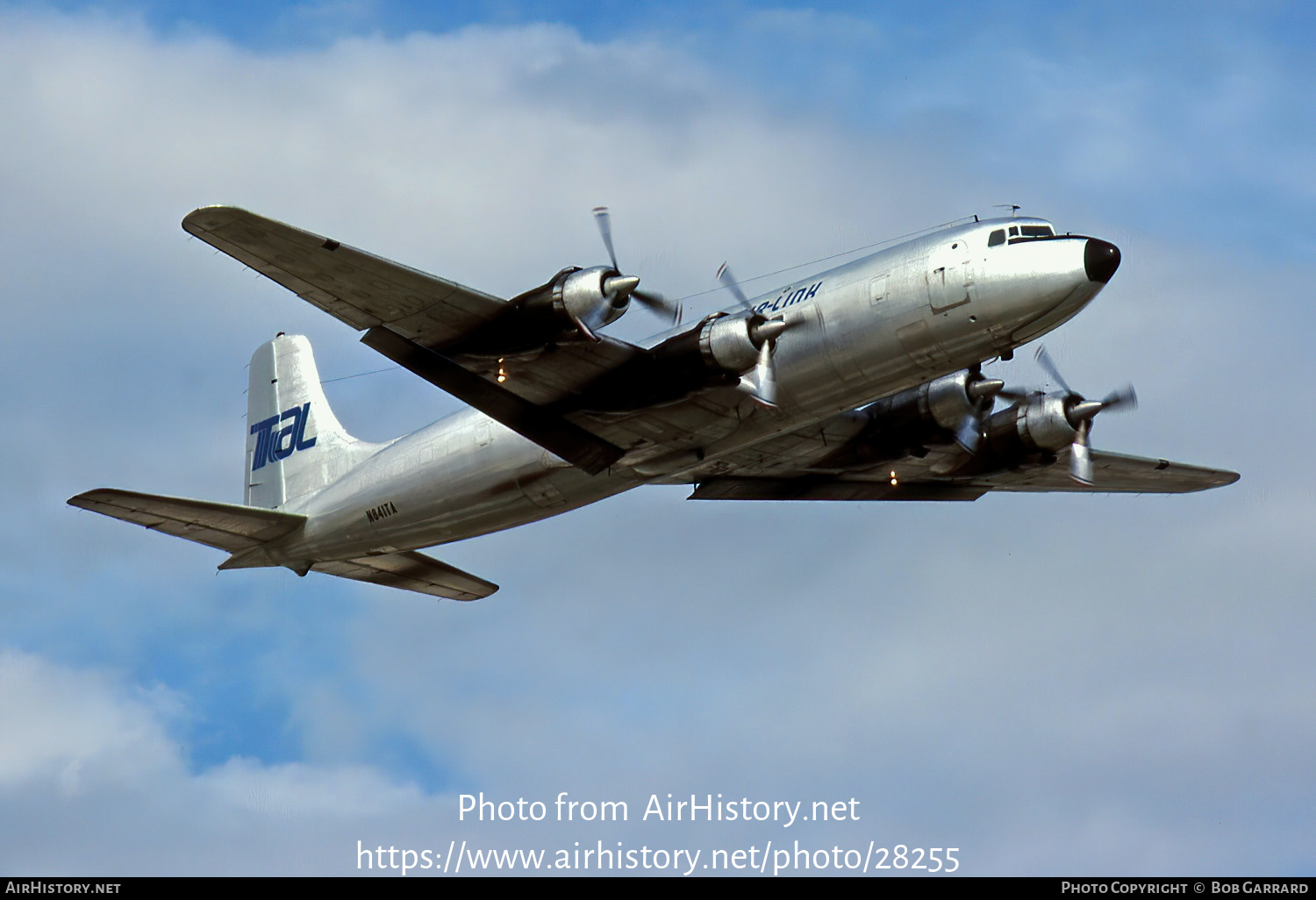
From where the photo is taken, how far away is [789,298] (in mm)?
27562

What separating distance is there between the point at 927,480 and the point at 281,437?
15268mm

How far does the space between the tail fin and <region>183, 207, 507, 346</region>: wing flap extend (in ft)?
25.7

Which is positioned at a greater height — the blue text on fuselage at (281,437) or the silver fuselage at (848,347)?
the blue text on fuselage at (281,437)

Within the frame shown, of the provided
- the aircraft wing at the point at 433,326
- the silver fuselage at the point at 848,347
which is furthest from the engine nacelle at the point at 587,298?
the silver fuselage at the point at 848,347

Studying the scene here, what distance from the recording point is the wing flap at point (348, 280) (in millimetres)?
24453

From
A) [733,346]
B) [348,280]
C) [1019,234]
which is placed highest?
[1019,234]

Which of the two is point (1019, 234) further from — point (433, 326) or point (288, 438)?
point (288, 438)

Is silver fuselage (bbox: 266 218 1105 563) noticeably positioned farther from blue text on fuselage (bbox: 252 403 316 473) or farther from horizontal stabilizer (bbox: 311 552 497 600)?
blue text on fuselage (bbox: 252 403 316 473)

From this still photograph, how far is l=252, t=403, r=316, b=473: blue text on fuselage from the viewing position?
3650 centimetres

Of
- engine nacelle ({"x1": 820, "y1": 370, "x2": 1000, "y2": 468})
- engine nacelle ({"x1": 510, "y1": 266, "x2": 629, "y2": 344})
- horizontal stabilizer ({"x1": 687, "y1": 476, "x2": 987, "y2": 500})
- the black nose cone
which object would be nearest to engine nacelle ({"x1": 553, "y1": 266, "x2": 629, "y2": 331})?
engine nacelle ({"x1": 510, "y1": 266, "x2": 629, "y2": 344})

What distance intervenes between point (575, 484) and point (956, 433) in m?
8.02

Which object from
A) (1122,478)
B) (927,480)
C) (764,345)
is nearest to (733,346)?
(764,345)

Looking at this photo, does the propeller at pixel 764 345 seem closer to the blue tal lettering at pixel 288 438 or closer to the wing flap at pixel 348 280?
the wing flap at pixel 348 280
